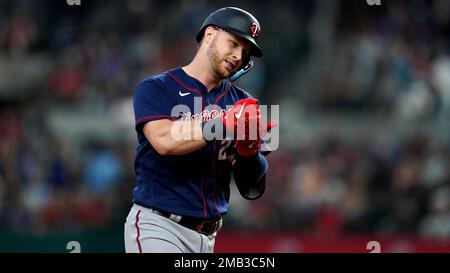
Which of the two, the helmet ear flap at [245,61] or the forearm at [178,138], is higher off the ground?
the helmet ear flap at [245,61]

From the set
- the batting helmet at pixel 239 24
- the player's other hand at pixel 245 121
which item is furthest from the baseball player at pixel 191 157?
the player's other hand at pixel 245 121

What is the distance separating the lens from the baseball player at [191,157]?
179 inches

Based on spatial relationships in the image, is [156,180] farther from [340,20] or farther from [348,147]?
[340,20]

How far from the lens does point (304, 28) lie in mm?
11664

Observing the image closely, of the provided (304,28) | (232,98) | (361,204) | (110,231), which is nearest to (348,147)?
(361,204)

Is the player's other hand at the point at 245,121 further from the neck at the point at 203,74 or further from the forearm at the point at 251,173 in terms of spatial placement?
the neck at the point at 203,74

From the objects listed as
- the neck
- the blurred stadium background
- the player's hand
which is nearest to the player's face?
the neck

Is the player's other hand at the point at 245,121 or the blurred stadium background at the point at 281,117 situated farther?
the blurred stadium background at the point at 281,117

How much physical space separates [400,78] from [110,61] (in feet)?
12.3

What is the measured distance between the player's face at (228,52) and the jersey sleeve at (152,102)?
315 mm

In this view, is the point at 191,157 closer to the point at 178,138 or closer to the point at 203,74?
the point at 178,138

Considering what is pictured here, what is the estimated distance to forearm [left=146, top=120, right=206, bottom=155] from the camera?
14.1 ft

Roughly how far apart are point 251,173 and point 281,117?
6.22 m

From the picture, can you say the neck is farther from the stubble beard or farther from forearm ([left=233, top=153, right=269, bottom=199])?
forearm ([left=233, top=153, right=269, bottom=199])
